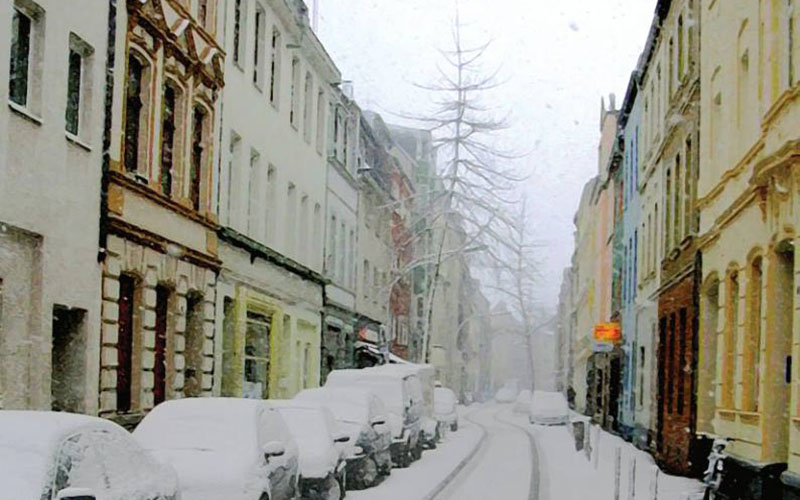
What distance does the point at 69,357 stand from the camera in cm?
1820

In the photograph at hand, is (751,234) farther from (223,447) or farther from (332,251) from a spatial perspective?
(332,251)

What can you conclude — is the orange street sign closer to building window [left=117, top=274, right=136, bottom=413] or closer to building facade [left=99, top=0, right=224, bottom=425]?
building facade [left=99, top=0, right=224, bottom=425]

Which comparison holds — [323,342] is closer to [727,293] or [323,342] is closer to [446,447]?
[446,447]

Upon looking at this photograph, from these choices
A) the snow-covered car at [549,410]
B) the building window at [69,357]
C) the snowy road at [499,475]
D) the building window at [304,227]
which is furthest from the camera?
the snow-covered car at [549,410]

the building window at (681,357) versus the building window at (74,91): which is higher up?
the building window at (74,91)

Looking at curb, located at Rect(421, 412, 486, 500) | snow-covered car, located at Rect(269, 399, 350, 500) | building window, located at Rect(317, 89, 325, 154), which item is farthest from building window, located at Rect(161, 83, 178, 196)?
building window, located at Rect(317, 89, 325, 154)

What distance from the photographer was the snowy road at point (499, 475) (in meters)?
20.2

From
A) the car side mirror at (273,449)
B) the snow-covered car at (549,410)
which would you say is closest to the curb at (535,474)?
the car side mirror at (273,449)

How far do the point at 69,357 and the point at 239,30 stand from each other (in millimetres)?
11781

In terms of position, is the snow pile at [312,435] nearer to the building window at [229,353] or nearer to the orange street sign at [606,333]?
the building window at [229,353]

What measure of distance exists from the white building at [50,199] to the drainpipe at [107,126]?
15 cm

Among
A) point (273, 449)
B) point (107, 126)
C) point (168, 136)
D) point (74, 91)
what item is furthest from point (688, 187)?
point (273, 449)

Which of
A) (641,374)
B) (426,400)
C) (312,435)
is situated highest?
(641,374)

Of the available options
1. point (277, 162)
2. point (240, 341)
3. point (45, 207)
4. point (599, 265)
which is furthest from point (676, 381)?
point (599, 265)
